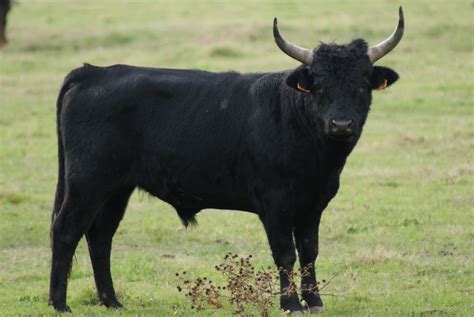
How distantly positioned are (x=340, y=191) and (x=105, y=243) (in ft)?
20.2

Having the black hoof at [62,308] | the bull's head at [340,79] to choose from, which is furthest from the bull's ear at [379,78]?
the black hoof at [62,308]

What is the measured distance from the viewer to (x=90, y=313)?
30.4 ft

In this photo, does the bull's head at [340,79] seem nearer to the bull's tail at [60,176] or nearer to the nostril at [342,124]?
the nostril at [342,124]

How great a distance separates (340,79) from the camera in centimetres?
858

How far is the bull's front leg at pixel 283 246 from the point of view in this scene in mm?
8867

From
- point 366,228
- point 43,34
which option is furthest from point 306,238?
point 43,34

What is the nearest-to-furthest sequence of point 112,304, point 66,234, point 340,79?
point 340,79 < point 66,234 < point 112,304

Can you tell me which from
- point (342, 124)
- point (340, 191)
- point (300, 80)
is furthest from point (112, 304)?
point (340, 191)

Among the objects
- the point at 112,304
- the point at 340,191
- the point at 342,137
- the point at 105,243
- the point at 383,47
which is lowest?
the point at 340,191

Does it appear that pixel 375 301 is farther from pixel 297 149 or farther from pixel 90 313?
pixel 90 313

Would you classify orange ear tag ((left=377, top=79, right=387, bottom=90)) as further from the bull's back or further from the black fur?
the bull's back

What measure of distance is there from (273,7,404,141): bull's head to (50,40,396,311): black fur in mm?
12

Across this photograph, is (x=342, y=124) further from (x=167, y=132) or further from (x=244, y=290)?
(x=167, y=132)

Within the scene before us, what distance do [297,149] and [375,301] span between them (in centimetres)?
168
